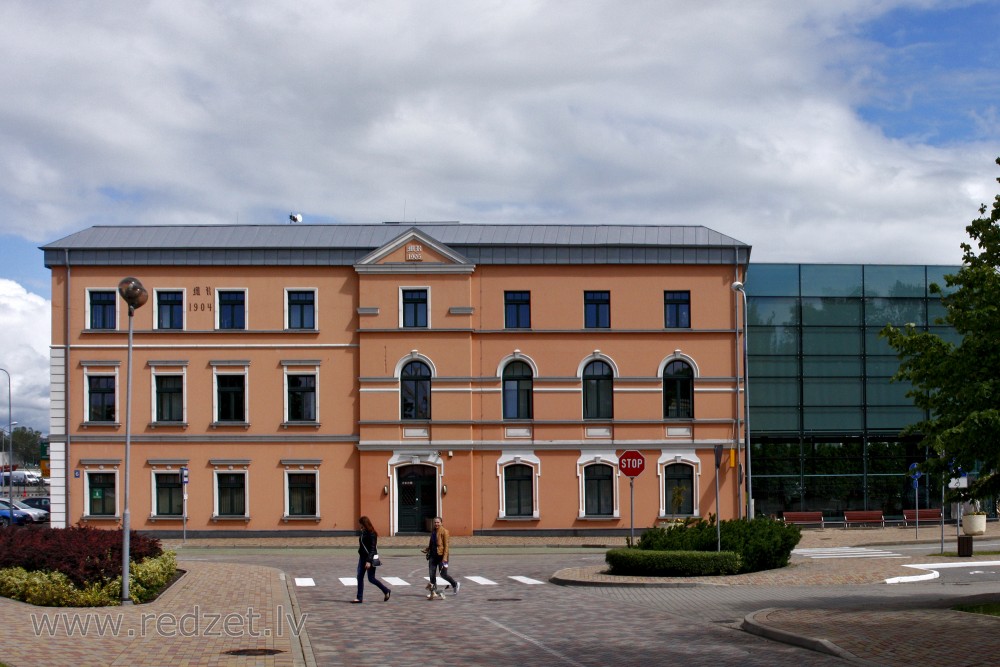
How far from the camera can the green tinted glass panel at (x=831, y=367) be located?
46.7m

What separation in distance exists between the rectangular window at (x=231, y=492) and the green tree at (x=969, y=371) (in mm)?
28798

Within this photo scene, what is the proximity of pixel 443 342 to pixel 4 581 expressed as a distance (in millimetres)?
23299

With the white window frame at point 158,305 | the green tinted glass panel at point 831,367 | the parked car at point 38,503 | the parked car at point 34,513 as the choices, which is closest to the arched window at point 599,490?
the green tinted glass panel at point 831,367

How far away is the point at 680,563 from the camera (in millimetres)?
25031

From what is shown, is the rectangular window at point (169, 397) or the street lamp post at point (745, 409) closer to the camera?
the street lamp post at point (745, 409)

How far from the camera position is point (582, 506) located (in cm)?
4166

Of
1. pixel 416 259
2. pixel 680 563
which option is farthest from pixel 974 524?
pixel 416 259

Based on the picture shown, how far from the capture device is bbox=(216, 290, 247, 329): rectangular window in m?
42.0

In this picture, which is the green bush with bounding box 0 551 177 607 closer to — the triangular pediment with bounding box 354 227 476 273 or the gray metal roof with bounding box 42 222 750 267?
the triangular pediment with bounding box 354 227 476 273

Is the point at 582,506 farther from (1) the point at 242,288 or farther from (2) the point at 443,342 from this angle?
(1) the point at 242,288

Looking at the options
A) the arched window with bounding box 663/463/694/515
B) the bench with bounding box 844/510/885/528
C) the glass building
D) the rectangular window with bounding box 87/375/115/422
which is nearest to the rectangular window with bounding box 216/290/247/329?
the rectangular window with bounding box 87/375/115/422

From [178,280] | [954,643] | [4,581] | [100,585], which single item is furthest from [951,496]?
[178,280]

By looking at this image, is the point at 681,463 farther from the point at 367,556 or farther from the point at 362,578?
the point at 362,578

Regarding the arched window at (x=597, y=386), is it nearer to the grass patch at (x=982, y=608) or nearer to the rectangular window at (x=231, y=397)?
the rectangular window at (x=231, y=397)
